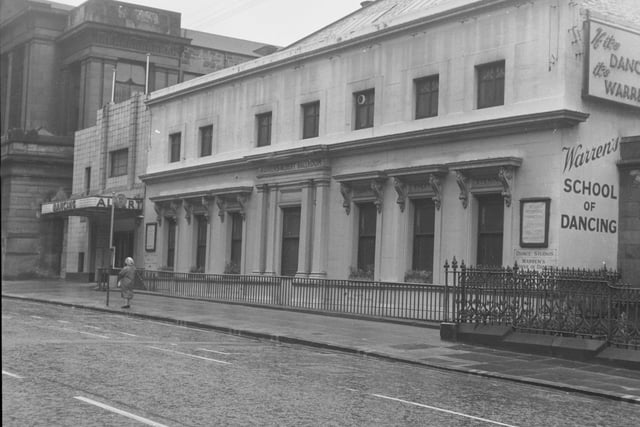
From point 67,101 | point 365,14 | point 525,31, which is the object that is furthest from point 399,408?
point 67,101

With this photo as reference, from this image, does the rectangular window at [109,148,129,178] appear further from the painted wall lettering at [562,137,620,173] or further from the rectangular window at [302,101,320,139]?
the painted wall lettering at [562,137,620,173]

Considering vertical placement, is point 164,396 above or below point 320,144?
below

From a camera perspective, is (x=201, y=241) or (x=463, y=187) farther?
(x=201, y=241)

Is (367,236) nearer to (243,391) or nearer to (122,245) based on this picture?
(243,391)

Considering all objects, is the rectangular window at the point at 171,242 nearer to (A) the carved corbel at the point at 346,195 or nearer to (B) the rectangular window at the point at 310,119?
(B) the rectangular window at the point at 310,119

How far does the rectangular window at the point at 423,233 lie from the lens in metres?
25.9

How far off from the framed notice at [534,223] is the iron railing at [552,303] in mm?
1825

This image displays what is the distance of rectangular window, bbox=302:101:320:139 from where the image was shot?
31078 millimetres

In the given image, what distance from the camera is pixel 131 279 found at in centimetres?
2781

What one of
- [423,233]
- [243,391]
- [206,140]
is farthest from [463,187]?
[206,140]

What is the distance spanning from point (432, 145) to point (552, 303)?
9300 mm

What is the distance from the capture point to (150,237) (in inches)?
1599

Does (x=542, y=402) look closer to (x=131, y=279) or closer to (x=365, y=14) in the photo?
(x=131, y=279)

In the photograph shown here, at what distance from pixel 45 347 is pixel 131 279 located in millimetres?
13254
